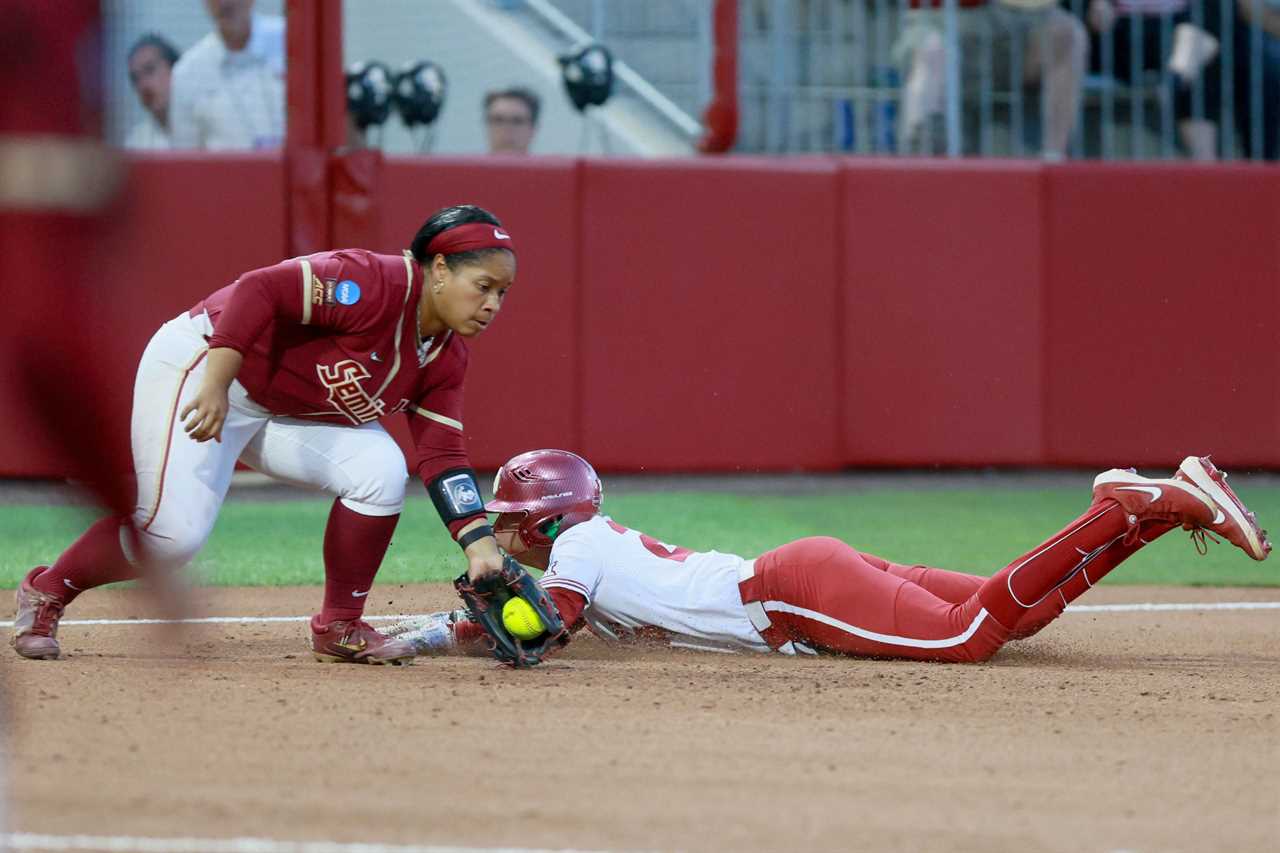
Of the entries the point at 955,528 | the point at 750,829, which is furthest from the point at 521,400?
the point at 750,829

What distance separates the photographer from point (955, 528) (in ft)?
27.9

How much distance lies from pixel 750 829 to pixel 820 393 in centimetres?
718

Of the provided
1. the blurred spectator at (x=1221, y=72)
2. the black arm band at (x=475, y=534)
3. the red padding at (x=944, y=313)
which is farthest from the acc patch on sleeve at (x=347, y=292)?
the blurred spectator at (x=1221, y=72)

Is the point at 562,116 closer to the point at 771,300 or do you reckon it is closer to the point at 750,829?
the point at 771,300

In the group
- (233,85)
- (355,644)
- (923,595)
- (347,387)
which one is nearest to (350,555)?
(355,644)

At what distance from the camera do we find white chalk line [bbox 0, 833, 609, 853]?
9.68 ft

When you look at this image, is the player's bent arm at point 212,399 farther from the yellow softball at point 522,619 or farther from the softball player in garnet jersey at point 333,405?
the yellow softball at point 522,619

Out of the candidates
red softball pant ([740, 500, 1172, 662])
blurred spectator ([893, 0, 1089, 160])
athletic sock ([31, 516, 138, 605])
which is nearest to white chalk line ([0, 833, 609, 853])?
athletic sock ([31, 516, 138, 605])

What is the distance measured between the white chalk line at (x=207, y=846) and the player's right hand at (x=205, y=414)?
1611mm

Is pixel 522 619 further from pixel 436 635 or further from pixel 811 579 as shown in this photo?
pixel 811 579

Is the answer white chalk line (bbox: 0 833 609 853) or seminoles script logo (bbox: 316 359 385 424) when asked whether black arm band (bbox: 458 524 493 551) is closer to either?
seminoles script logo (bbox: 316 359 385 424)

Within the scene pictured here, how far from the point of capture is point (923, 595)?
16.3 feet

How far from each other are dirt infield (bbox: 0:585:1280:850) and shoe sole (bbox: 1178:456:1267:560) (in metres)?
0.40

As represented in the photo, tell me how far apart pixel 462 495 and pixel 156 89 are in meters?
4.82
